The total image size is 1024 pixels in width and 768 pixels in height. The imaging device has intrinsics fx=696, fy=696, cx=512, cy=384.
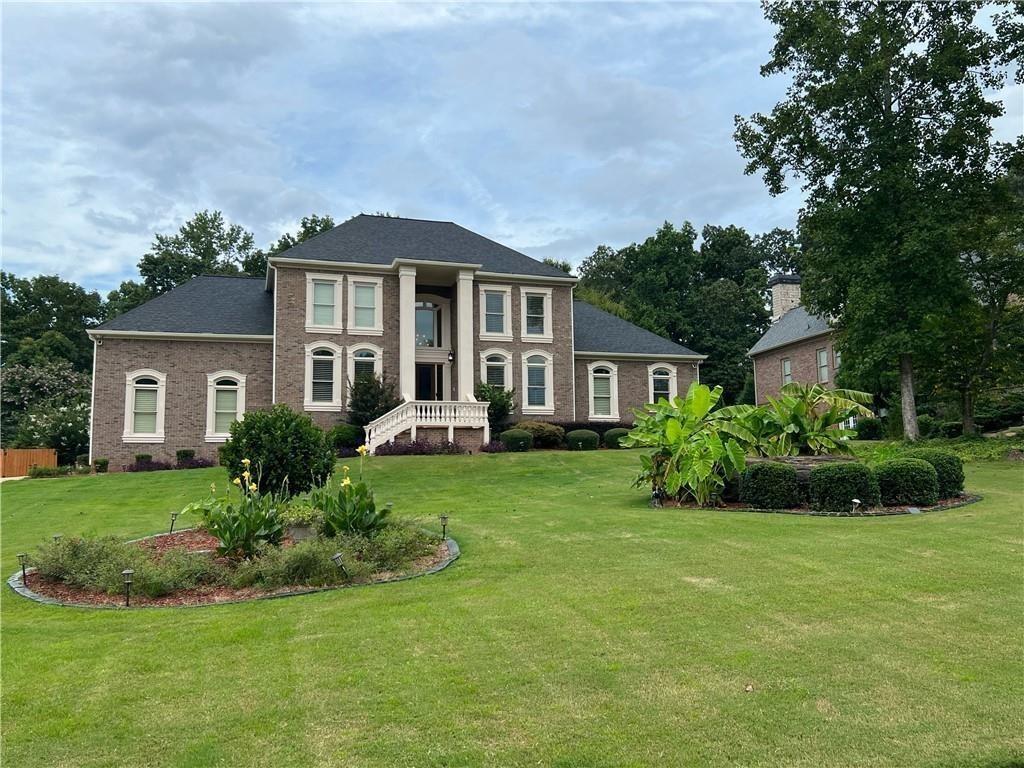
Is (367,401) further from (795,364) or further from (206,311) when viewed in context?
(795,364)

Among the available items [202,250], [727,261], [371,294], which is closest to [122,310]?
[202,250]

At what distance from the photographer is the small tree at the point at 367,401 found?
82.3ft

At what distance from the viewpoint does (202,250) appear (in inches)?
2046

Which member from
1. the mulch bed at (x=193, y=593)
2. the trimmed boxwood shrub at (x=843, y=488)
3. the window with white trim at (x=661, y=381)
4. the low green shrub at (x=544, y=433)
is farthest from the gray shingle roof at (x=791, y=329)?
the mulch bed at (x=193, y=593)

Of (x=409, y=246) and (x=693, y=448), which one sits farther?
(x=409, y=246)

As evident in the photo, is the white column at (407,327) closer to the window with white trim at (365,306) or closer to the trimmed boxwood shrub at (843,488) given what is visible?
the window with white trim at (365,306)

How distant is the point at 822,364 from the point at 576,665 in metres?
33.6

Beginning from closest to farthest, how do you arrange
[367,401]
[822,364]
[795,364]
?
[367,401]
[822,364]
[795,364]

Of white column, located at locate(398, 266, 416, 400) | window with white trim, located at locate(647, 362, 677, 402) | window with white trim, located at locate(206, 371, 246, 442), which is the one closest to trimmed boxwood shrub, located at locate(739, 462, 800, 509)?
white column, located at locate(398, 266, 416, 400)

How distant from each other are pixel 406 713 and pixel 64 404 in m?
40.7

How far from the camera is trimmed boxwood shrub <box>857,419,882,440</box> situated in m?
28.7

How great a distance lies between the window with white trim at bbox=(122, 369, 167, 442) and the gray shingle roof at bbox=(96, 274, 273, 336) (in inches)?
67.3

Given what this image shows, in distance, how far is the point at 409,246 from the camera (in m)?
28.1

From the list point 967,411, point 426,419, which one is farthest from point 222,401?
point 967,411
